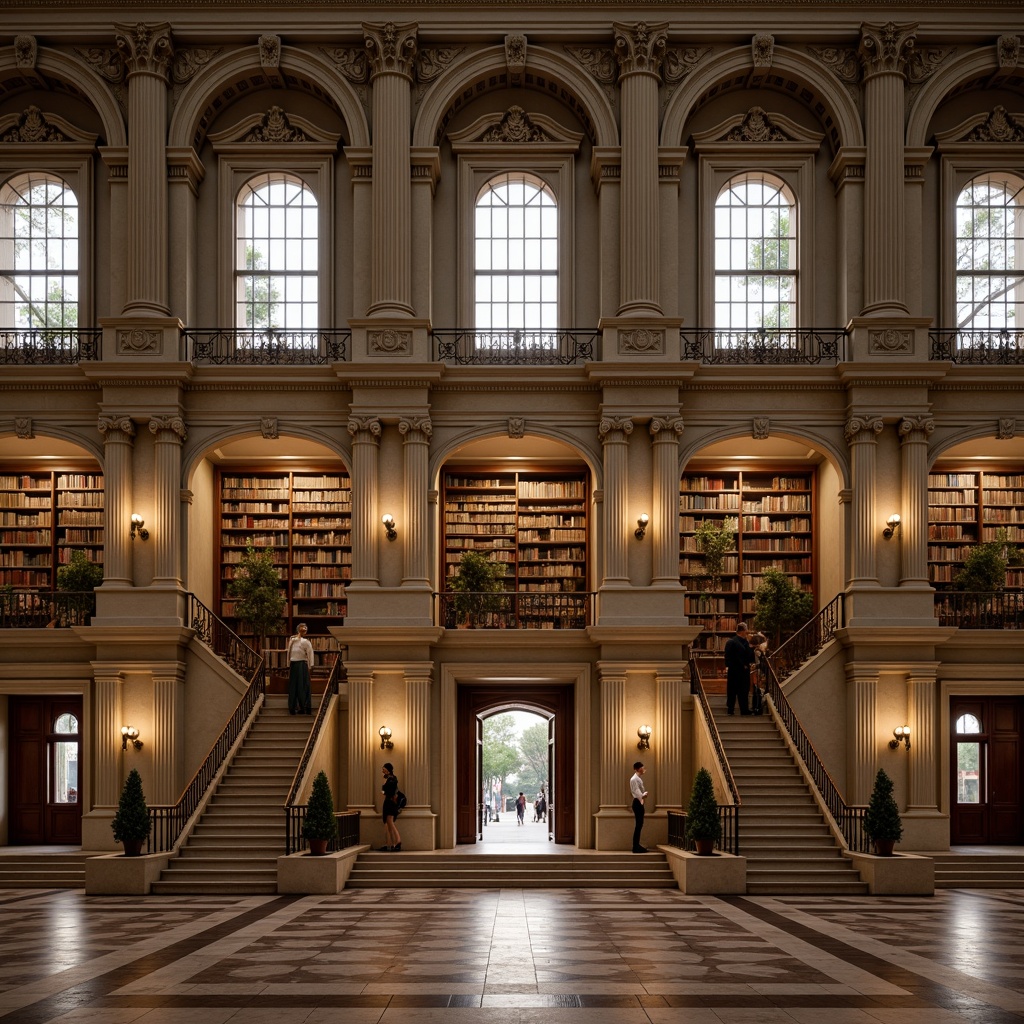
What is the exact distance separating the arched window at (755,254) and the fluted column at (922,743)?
5893 mm

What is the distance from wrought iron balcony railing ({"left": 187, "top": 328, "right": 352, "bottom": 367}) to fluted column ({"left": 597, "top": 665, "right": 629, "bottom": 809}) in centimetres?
637

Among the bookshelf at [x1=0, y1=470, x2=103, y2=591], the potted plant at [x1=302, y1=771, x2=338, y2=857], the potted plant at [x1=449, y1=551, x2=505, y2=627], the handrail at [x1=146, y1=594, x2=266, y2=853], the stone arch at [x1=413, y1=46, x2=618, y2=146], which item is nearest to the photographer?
the potted plant at [x1=302, y1=771, x2=338, y2=857]

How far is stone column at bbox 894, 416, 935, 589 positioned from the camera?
1922cm

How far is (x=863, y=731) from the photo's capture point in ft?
62.0

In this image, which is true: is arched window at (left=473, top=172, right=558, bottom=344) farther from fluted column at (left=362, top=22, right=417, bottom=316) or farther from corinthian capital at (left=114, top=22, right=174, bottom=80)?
corinthian capital at (left=114, top=22, right=174, bottom=80)

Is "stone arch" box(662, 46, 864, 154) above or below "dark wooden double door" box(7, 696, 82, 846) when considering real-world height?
above

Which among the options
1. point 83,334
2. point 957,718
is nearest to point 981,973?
point 957,718

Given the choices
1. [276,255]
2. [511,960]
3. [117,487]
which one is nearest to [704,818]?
[511,960]

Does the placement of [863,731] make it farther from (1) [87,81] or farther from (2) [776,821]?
(1) [87,81]

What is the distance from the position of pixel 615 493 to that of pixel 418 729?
4.47m

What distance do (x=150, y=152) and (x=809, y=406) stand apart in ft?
35.2

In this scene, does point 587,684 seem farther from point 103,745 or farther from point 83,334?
point 83,334

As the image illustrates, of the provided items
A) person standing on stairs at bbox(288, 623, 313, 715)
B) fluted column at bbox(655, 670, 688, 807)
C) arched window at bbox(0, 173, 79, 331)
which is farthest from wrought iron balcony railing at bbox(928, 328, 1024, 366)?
arched window at bbox(0, 173, 79, 331)

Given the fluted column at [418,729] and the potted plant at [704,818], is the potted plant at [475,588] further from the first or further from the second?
the potted plant at [704,818]
